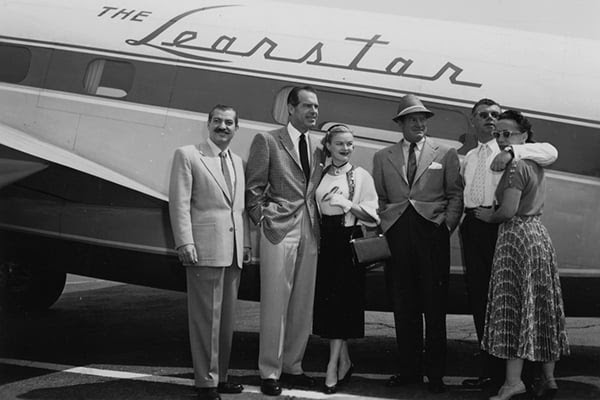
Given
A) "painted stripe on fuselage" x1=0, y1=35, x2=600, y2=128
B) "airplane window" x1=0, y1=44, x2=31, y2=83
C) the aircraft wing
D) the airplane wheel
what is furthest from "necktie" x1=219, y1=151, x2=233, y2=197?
the airplane wheel

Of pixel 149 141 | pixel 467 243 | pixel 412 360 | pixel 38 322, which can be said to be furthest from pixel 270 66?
pixel 38 322

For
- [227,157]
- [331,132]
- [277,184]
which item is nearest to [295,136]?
[331,132]

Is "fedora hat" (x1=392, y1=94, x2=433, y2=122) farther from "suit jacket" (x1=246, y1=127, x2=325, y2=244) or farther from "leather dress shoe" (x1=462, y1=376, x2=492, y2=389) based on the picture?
"leather dress shoe" (x1=462, y1=376, x2=492, y2=389)

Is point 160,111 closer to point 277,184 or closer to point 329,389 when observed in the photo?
point 277,184

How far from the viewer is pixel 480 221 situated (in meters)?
5.54

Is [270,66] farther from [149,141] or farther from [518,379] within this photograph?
[518,379]

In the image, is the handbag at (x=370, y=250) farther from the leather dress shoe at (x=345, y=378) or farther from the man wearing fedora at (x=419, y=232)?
the leather dress shoe at (x=345, y=378)

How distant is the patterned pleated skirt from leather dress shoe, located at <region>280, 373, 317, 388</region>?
4.50 ft

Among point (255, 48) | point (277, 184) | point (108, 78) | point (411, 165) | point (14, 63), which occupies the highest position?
point (255, 48)

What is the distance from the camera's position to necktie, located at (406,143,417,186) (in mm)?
5621

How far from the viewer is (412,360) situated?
568 centimetres

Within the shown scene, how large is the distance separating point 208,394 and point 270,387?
0.47m

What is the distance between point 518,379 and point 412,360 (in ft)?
2.71

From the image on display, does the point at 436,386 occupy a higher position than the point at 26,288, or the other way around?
the point at 26,288
